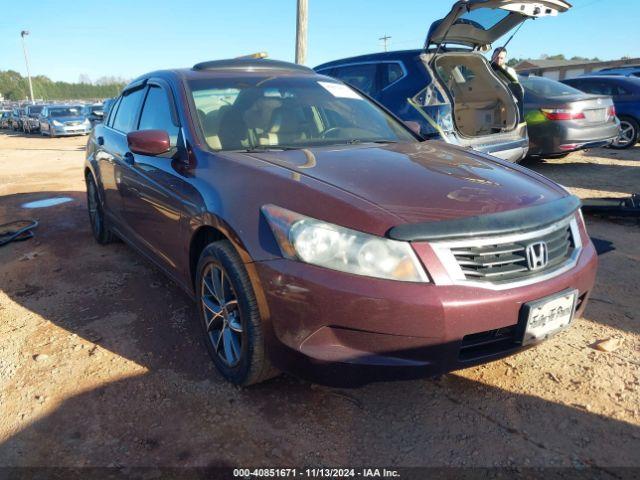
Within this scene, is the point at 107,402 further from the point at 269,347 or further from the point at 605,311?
the point at 605,311

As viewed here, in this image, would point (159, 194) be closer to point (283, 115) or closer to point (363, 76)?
point (283, 115)

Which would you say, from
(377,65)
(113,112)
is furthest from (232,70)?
(377,65)

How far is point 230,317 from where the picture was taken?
244 cm

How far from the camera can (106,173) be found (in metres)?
4.27

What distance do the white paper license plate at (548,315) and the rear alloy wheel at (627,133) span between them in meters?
8.97

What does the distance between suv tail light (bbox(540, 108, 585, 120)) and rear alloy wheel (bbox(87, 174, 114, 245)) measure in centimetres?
618

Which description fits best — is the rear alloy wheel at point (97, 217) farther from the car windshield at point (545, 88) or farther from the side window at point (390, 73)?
the car windshield at point (545, 88)

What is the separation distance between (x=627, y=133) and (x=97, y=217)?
31.9ft

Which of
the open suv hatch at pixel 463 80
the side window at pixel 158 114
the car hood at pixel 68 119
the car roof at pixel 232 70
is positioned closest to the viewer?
the side window at pixel 158 114

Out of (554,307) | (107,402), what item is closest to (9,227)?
(107,402)

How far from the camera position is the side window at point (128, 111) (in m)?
3.90

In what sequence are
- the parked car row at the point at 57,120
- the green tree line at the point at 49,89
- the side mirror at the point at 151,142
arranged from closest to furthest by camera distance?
the side mirror at the point at 151,142 < the parked car row at the point at 57,120 < the green tree line at the point at 49,89

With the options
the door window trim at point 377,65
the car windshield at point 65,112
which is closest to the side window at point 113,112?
the door window trim at point 377,65

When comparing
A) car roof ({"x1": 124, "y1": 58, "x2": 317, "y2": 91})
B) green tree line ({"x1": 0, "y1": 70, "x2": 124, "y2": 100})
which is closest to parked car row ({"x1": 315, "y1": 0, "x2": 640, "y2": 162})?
car roof ({"x1": 124, "y1": 58, "x2": 317, "y2": 91})
